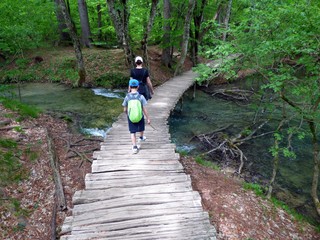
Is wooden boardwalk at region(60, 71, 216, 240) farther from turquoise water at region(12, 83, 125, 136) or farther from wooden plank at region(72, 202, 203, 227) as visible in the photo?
turquoise water at region(12, 83, 125, 136)

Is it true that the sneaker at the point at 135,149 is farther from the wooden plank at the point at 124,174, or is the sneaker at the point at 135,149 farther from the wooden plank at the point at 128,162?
the wooden plank at the point at 124,174

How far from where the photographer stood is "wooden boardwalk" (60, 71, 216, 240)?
4422 mm

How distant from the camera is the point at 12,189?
6.06 meters

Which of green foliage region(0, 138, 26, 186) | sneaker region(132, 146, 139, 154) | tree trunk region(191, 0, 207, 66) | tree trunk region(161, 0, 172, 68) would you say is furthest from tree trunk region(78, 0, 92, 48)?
sneaker region(132, 146, 139, 154)

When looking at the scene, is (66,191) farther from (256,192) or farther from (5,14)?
(5,14)

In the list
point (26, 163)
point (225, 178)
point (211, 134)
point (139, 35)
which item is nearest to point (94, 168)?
point (26, 163)

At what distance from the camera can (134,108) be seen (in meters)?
6.24

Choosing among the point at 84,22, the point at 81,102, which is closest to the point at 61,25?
the point at 84,22

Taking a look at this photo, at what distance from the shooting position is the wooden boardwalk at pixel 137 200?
174 inches

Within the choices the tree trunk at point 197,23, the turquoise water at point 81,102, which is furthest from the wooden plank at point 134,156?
the tree trunk at point 197,23

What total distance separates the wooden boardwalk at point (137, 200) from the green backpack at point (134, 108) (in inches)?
44.6

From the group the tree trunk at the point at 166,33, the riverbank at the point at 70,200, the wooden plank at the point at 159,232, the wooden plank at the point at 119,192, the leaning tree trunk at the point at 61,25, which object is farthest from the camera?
the leaning tree trunk at the point at 61,25

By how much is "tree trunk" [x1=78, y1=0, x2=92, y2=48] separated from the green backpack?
62.0 ft

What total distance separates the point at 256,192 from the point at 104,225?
4935 millimetres
